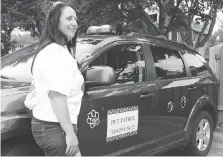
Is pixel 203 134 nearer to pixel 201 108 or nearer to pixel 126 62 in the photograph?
pixel 201 108

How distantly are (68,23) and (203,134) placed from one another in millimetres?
2916

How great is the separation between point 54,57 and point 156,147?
75.6 inches

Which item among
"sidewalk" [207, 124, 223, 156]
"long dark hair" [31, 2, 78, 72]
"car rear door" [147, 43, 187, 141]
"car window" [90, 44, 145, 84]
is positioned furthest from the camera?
"sidewalk" [207, 124, 223, 156]

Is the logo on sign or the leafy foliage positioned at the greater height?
the leafy foliage

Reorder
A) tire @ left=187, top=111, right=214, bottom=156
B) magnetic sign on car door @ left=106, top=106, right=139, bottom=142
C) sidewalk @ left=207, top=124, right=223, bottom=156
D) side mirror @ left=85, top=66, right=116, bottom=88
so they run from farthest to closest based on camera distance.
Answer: sidewalk @ left=207, top=124, right=223, bottom=156
tire @ left=187, top=111, right=214, bottom=156
magnetic sign on car door @ left=106, top=106, right=139, bottom=142
side mirror @ left=85, top=66, right=116, bottom=88

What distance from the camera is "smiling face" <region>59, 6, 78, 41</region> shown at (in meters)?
2.06

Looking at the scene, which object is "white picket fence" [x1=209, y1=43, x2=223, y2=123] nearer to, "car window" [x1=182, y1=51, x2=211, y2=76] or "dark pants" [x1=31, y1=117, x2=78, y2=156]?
"car window" [x1=182, y1=51, x2=211, y2=76]

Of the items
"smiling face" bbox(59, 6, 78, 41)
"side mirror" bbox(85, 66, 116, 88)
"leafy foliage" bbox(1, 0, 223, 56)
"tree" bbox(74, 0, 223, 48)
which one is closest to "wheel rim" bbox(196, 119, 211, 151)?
"side mirror" bbox(85, 66, 116, 88)

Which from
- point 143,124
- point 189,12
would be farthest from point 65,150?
point 189,12

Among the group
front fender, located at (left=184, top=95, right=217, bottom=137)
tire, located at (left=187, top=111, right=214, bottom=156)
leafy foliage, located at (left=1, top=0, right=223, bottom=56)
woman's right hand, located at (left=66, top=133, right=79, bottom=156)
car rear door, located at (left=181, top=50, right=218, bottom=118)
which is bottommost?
tire, located at (left=187, top=111, right=214, bottom=156)

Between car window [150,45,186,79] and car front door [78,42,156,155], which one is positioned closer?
car front door [78,42,156,155]

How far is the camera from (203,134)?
4.33 meters

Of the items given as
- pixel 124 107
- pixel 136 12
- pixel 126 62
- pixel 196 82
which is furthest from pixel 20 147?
pixel 136 12

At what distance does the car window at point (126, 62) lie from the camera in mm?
3102
